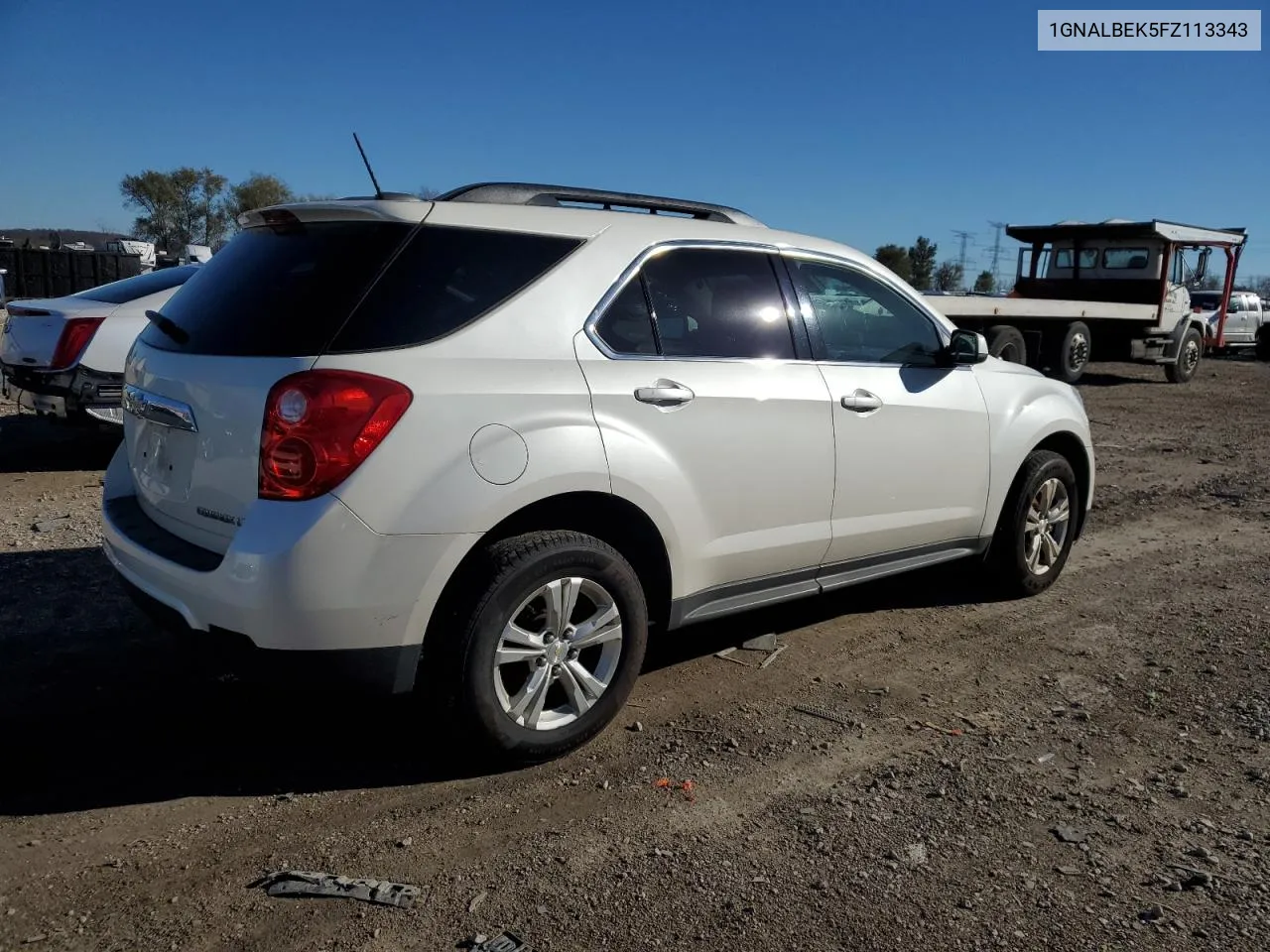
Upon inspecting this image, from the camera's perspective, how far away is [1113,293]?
19.9 meters

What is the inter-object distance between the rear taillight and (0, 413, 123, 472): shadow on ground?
5.32 m

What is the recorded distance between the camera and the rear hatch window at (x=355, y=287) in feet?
10.2

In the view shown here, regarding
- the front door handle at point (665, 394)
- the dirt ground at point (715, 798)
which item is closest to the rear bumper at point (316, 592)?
the dirt ground at point (715, 798)

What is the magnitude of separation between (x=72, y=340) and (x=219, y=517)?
5.23m

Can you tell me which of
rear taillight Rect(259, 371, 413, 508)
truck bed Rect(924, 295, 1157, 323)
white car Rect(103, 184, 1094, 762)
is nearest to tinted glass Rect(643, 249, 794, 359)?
white car Rect(103, 184, 1094, 762)

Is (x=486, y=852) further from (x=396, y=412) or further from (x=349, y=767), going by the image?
(x=396, y=412)

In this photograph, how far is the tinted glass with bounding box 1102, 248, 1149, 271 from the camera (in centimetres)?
1944

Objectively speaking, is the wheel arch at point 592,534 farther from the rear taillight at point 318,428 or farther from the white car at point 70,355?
the white car at point 70,355

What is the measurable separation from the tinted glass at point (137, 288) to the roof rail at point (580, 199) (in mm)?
4877

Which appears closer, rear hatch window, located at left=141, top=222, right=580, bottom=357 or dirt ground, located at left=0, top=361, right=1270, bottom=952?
dirt ground, located at left=0, top=361, right=1270, bottom=952

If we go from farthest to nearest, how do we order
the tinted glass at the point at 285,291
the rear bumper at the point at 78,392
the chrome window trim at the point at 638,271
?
the rear bumper at the point at 78,392 → the chrome window trim at the point at 638,271 → the tinted glass at the point at 285,291

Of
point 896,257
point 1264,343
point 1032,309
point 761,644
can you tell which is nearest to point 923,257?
point 896,257

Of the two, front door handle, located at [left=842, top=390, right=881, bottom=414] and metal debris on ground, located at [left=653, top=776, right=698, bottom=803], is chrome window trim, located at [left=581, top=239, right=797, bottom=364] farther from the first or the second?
metal debris on ground, located at [left=653, top=776, right=698, bottom=803]

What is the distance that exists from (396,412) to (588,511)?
0.80m
